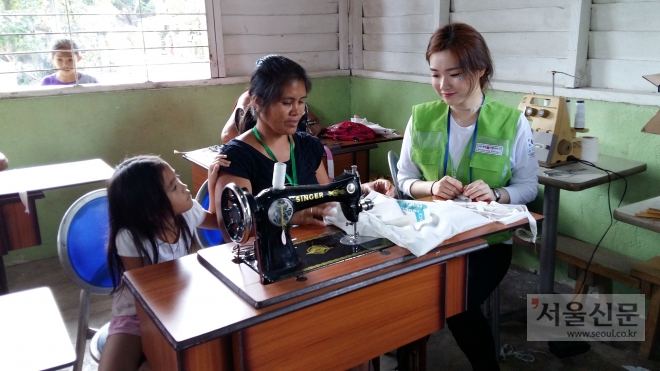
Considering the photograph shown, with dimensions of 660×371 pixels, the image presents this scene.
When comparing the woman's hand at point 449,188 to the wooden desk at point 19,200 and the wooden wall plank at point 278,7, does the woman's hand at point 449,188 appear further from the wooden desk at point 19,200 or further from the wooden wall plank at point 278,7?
the wooden wall plank at point 278,7

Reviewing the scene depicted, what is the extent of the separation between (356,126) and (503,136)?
1693mm

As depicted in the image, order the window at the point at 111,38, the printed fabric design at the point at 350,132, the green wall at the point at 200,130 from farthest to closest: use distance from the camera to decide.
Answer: the printed fabric design at the point at 350,132 → the window at the point at 111,38 → the green wall at the point at 200,130

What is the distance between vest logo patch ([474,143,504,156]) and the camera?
196 cm

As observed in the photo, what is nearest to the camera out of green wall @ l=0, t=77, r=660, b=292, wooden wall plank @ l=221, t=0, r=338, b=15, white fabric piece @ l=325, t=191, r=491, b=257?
white fabric piece @ l=325, t=191, r=491, b=257

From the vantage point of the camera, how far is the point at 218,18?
391 centimetres

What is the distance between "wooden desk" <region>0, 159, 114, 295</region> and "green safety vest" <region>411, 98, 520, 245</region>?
4.84ft

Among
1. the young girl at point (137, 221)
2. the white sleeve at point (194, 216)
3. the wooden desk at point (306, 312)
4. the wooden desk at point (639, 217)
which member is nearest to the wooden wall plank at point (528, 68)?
the wooden desk at point (639, 217)

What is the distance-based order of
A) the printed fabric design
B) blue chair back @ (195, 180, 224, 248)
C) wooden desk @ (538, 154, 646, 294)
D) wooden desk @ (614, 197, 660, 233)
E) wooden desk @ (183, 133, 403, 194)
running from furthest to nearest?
the printed fabric design
wooden desk @ (183, 133, 403, 194)
wooden desk @ (538, 154, 646, 294)
blue chair back @ (195, 180, 224, 248)
wooden desk @ (614, 197, 660, 233)

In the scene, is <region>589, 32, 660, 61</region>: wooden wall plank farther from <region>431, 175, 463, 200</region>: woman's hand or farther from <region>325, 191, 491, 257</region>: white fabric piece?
<region>325, 191, 491, 257</region>: white fabric piece

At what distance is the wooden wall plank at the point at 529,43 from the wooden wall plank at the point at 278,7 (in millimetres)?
1499

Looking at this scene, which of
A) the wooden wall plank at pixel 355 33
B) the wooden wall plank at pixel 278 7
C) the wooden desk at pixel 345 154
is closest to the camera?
the wooden desk at pixel 345 154

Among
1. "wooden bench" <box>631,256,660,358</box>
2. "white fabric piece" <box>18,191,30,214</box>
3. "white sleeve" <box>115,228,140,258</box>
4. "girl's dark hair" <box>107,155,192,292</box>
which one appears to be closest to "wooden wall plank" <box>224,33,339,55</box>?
"white fabric piece" <box>18,191,30,214</box>

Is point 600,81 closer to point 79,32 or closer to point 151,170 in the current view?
point 151,170

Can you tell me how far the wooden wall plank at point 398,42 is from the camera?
386 cm
